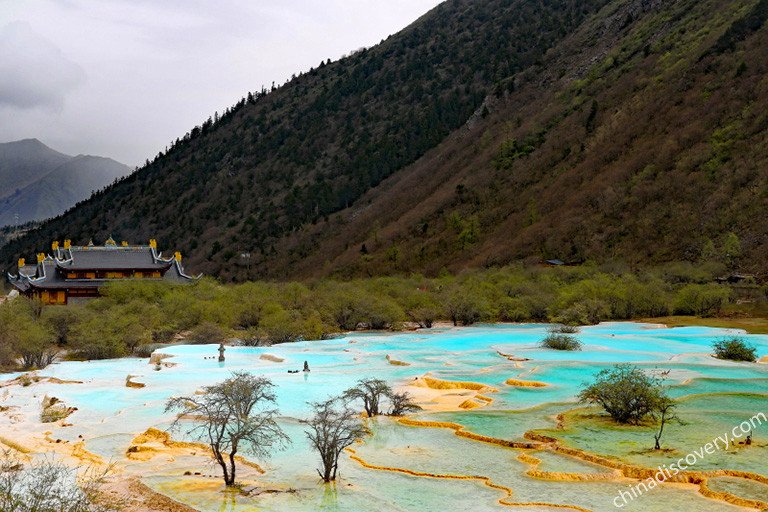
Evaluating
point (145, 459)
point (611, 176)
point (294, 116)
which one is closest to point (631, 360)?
point (145, 459)

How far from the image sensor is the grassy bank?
39.8 m

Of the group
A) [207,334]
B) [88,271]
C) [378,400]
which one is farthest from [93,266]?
[378,400]

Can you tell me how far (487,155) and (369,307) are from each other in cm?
5133

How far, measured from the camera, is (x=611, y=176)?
238 feet

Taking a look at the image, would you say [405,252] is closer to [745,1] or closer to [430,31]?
[745,1]

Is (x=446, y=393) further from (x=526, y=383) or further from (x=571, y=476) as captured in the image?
(x=571, y=476)

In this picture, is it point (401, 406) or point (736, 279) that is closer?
point (401, 406)

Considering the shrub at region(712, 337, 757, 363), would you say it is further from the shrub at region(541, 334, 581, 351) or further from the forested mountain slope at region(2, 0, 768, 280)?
the forested mountain slope at region(2, 0, 768, 280)

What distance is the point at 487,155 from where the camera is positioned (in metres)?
95.1

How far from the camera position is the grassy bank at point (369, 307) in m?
39.8

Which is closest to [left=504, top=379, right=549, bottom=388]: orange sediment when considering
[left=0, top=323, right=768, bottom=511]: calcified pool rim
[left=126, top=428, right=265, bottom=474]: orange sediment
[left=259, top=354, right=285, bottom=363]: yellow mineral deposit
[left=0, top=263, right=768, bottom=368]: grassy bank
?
[left=0, top=323, right=768, bottom=511]: calcified pool rim

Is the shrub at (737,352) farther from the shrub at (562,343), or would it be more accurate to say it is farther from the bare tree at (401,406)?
the bare tree at (401,406)

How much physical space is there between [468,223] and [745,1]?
4159 cm

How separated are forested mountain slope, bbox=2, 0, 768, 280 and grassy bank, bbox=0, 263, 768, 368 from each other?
8231 millimetres
